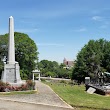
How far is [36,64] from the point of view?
5259 centimetres

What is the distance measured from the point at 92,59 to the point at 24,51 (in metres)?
13.4

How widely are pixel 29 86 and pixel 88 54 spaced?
2965 centimetres

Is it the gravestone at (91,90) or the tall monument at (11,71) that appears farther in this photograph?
the tall monument at (11,71)

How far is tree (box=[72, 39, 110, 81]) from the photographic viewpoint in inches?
1854

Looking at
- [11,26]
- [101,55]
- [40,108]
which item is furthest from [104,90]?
[101,55]

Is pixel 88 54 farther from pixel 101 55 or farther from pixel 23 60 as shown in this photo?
pixel 23 60

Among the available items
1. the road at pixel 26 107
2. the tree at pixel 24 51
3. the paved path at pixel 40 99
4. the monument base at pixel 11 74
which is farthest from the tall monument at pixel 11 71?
the tree at pixel 24 51

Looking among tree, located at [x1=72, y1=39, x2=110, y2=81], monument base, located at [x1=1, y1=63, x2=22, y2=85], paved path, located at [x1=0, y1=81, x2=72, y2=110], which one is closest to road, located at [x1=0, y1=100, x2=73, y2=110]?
paved path, located at [x1=0, y1=81, x2=72, y2=110]

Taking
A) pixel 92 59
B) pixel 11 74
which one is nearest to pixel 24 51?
pixel 92 59

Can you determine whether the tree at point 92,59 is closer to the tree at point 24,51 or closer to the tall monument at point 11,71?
the tree at point 24,51

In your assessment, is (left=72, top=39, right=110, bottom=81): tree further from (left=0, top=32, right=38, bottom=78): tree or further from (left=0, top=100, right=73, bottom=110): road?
(left=0, top=100, right=73, bottom=110): road

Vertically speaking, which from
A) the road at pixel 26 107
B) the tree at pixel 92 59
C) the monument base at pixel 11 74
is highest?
the tree at pixel 92 59

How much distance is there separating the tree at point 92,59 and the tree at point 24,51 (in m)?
9.33

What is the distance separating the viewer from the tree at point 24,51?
48.5 metres
